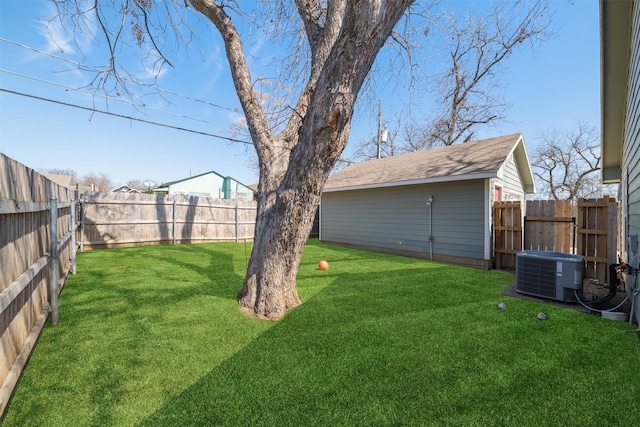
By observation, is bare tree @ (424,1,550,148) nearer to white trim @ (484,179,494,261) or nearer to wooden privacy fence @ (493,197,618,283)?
white trim @ (484,179,494,261)

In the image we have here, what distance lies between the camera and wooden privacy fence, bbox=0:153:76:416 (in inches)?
72.8

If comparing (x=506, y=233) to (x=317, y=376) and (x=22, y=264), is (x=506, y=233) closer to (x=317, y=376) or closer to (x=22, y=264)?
(x=317, y=376)

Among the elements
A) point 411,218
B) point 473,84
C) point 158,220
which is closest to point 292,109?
point 411,218

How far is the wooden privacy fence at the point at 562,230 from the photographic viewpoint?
5.17 metres

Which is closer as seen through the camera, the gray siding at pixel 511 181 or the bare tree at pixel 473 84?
the gray siding at pixel 511 181

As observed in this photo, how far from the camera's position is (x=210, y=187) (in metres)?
30.1

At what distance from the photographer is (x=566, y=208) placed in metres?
6.01

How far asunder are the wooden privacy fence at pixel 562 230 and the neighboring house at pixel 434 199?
38 cm

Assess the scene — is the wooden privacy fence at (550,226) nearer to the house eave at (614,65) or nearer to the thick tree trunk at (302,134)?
the house eave at (614,65)

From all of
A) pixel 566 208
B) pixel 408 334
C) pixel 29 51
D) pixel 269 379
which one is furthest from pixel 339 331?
pixel 29 51

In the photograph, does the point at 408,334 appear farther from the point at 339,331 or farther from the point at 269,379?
the point at 269,379

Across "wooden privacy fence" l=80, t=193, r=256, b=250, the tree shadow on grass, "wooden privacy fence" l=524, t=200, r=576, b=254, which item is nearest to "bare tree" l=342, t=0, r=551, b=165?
"wooden privacy fence" l=524, t=200, r=576, b=254

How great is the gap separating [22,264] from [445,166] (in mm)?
8314

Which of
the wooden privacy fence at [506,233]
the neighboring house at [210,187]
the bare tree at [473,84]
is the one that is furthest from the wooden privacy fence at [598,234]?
the neighboring house at [210,187]
